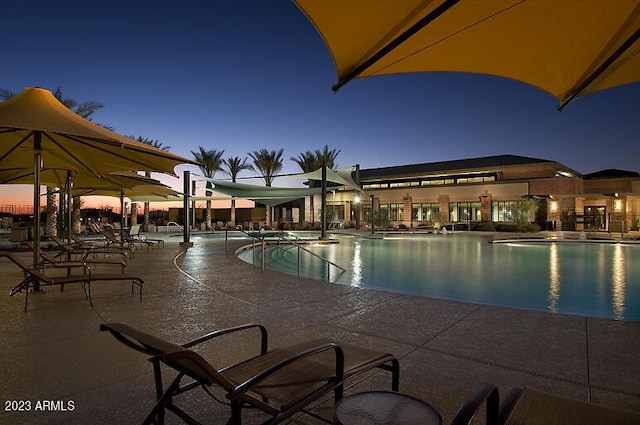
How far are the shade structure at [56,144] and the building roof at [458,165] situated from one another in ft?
115

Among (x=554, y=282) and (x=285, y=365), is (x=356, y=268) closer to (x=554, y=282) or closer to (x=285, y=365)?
(x=554, y=282)

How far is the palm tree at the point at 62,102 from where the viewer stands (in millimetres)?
18858

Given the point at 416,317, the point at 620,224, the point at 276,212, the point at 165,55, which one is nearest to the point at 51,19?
the point at 165,55

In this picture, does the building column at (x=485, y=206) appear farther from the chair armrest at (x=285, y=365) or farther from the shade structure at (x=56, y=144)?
the chair armrest at (x=285, y=365)

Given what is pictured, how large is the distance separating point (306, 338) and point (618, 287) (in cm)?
918

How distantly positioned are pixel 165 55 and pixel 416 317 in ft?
79.5

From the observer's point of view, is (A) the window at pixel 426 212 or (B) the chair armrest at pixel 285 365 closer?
(B) the chair armrest at pixel 285 365

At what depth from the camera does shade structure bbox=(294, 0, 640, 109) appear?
256 centimetres

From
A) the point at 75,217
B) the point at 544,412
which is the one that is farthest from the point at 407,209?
the point at 544,412

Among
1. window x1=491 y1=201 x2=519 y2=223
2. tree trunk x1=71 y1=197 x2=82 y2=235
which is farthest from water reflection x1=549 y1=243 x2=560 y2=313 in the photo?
tree trunk x1=71 y1=197 x2=82 y2=235

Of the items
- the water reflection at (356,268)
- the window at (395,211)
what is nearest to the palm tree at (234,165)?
the window at (395,211)

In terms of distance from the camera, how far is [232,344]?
3.80 meters

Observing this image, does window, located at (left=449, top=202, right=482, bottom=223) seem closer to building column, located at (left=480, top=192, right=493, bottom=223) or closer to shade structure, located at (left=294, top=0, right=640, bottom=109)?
building column, located at (left=480, top=192, right=493, bottom=223)

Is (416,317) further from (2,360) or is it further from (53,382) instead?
(2,360)
